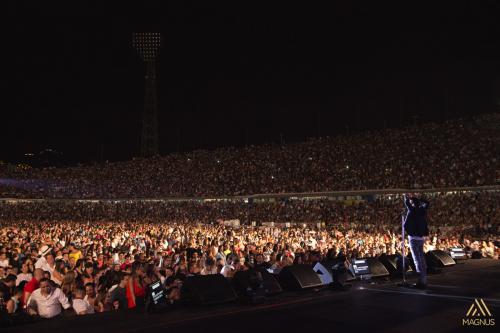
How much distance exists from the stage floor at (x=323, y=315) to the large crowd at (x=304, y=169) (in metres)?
25.6

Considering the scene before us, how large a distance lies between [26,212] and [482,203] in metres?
49.3

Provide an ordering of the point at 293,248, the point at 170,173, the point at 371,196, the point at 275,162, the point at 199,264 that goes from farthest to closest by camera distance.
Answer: the point at 170,173 → the point at 275,162 → the point at 371,196 → the point at 293,248 → the point at 199,264

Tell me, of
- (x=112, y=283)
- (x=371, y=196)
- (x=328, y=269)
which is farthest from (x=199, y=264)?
(x=371, y=196)

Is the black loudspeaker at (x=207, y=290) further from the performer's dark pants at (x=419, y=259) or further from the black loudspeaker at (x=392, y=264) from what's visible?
the black loudspeaker at (x=392, y=264)

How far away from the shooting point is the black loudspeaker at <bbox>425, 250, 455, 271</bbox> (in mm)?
8859

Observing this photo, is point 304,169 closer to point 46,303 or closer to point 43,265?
point 43,265

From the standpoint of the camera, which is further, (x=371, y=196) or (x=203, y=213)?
(x=203, y=213)

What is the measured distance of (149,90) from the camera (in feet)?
191

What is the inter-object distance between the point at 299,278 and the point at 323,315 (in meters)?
1.53

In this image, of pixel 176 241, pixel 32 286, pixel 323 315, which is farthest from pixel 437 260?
pixel 176 241

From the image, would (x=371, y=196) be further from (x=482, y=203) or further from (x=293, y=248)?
(x=293, y=248)

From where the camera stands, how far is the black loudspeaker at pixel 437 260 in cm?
886

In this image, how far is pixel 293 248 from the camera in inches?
586

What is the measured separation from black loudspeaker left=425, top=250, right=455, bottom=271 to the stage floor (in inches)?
75.2
